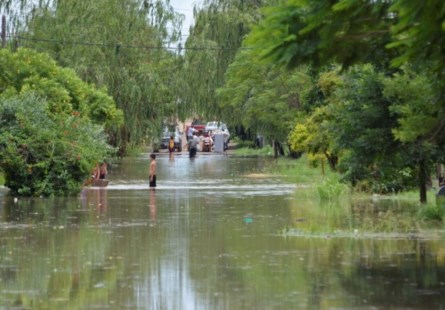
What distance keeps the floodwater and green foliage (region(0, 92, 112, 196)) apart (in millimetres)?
2493

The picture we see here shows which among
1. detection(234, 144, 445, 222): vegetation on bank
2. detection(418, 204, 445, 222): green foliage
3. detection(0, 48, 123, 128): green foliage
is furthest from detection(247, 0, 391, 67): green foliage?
detection(0, 48, 123, 128): green foliage

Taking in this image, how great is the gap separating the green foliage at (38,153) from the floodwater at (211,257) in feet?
8.18

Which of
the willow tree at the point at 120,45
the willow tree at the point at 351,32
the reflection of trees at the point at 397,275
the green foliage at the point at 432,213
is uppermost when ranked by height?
the willow tree at the point at 120,45

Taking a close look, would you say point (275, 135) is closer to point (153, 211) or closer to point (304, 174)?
point (304, 174)

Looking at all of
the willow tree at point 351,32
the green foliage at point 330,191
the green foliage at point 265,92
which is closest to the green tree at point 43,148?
the green foliage at point 330,191

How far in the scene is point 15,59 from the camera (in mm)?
43812

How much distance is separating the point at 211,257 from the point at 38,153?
1670 cm

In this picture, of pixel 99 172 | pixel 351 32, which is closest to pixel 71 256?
pixel 351 32

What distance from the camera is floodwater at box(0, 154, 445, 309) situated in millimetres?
13719

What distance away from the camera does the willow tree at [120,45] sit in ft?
181

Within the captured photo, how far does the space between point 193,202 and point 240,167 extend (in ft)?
85.7

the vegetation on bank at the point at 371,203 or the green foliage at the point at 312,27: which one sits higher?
the green foliage at the point at 312,27

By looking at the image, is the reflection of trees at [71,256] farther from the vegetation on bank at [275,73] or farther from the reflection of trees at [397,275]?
the vegetation on bank at [275,73]

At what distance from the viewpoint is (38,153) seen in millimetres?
33656
